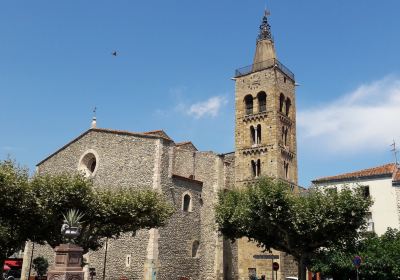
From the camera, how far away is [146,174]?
31328mm

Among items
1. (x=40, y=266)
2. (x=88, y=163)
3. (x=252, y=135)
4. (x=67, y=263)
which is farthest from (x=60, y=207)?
(x=252, y=135)

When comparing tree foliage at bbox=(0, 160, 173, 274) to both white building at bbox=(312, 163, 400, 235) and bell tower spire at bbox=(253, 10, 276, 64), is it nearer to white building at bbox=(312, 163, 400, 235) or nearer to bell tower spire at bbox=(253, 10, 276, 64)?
Answer: white building at bbox=(312, 163, 400, 235)

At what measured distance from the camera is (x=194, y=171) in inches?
1426

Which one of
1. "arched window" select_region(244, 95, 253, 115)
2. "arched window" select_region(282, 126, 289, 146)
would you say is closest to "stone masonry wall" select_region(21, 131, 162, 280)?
"arched window" select_region(244, 95, 253, 115)

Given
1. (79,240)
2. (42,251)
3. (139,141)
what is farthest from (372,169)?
(42,251)

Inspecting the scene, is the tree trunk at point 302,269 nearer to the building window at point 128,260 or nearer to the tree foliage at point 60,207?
the tree foliage at point 60,207

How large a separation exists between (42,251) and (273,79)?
2543cm

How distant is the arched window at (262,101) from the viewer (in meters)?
40.7

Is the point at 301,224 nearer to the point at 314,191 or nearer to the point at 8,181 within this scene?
the point at 314,191

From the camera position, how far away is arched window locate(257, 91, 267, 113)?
40.7m

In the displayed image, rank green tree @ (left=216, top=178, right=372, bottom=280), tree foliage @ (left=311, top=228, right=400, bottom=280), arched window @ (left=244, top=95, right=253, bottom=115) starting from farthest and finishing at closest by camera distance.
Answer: arched window @ (left=244, top=95, right=253, bottom=115) → green tree @ (left=216, top=178, right=372, bottom=280) → tree foliage @ (left=311, top=228, right=400, bottom=280)

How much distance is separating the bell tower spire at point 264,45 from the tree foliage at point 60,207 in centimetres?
2286

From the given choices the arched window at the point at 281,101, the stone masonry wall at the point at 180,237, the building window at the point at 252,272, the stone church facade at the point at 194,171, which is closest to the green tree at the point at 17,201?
the stone church facade at the point at 194,171

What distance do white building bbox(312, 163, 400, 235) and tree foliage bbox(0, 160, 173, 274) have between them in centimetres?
1415
